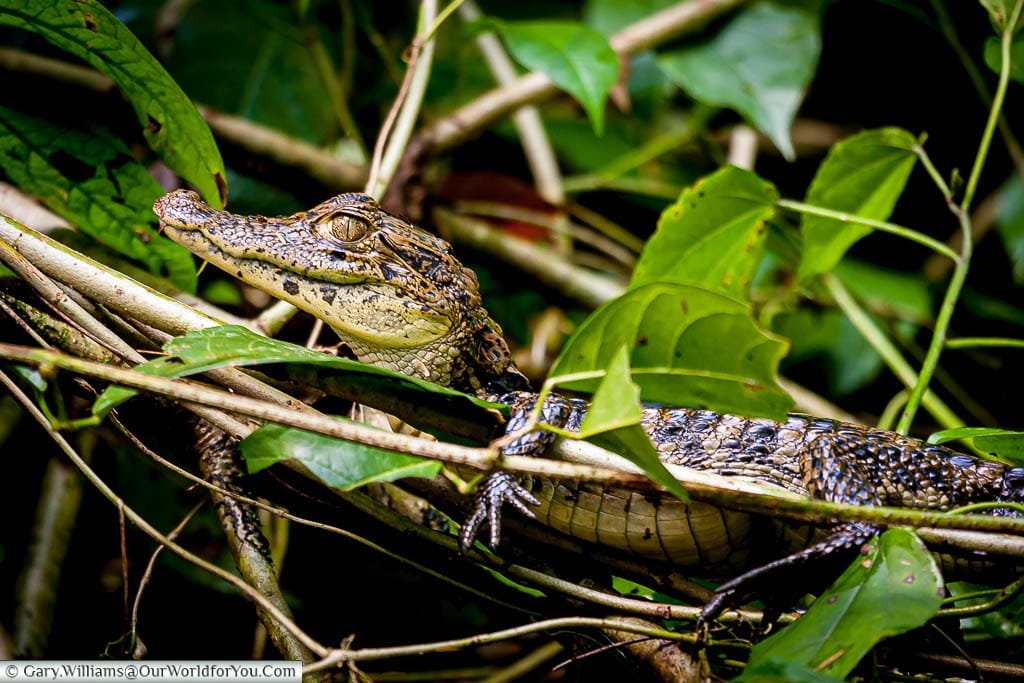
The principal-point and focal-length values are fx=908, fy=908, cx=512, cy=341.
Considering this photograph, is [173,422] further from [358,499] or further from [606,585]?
[606,585]

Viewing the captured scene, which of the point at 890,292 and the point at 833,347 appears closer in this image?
the point at 833,347

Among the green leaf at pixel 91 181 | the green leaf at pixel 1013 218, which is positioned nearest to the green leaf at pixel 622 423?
the green leaf at pixel 91 181

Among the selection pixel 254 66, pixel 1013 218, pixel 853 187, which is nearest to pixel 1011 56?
pixel 853 187

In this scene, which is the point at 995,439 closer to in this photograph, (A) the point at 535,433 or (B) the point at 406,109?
(A) the point at 535,433

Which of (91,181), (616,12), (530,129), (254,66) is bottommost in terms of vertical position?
(91,181)

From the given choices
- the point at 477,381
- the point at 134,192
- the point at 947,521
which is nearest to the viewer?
the point at 947,521

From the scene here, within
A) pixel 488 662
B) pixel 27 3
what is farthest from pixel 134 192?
pixel 488 662
